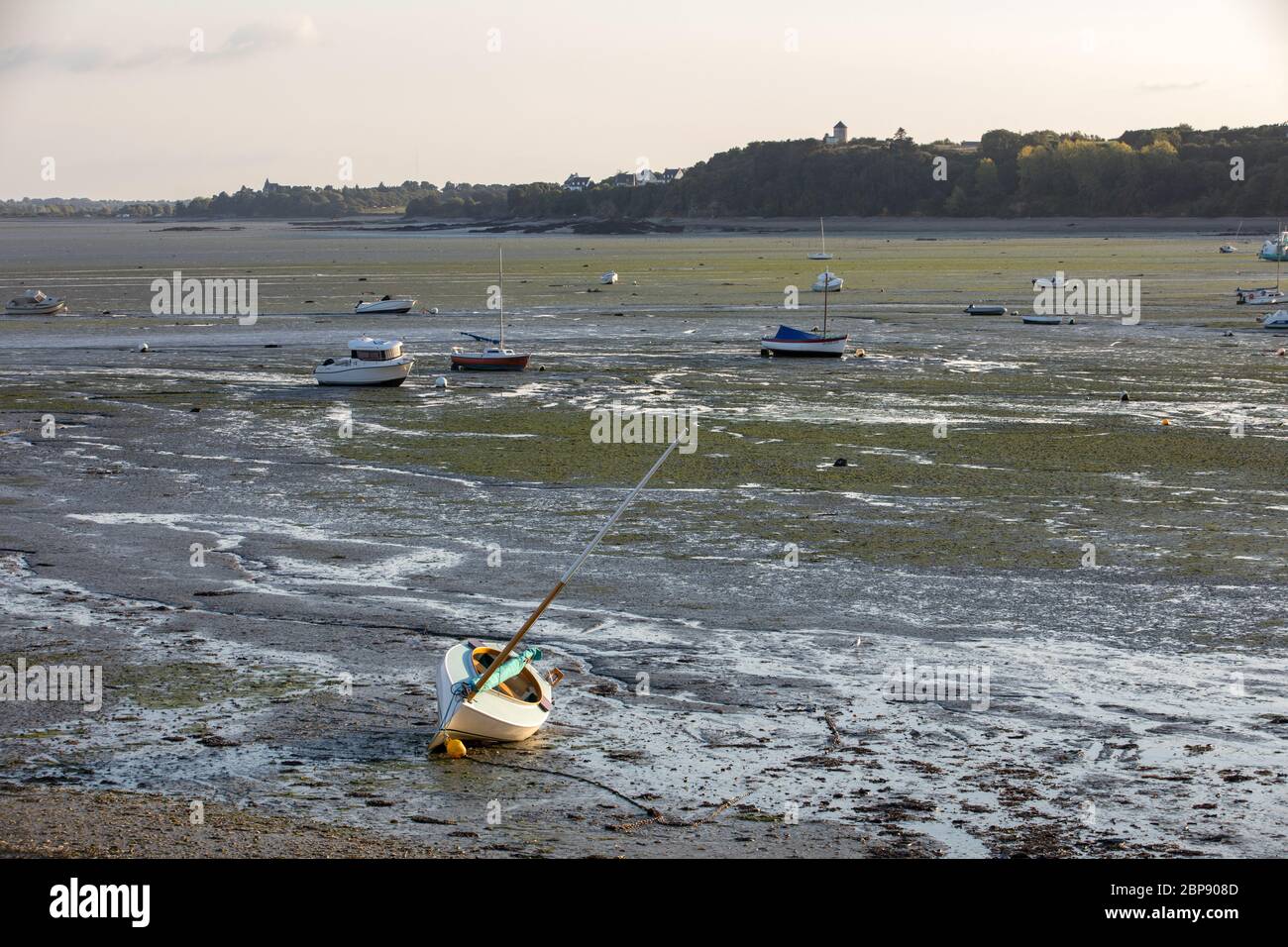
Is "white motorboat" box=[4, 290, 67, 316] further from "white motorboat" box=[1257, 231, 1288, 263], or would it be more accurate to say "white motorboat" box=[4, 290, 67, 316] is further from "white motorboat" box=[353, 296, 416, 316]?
"white motorboat" box=[1257, 231, 1288, 263]

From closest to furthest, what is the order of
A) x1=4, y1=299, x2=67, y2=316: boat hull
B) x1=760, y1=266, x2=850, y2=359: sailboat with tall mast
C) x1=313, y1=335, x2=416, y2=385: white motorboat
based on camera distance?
x1=313, y1=335, x2=416, y2=385: white motorboat → x1=760, y1=266, x2=850, y2=359: sailboat with tall mast → x1=4, y1=299, x2=67, y2=316: boat hull

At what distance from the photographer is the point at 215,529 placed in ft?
76.2

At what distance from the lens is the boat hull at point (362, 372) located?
41.6m

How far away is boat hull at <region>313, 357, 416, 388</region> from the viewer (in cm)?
4162

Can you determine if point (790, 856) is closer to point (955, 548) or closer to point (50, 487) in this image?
point (955, 548)

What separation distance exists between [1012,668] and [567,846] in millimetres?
6590

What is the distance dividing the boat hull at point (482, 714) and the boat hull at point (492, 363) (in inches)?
1241

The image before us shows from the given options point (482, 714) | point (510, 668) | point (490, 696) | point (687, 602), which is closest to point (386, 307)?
point (687, 602)

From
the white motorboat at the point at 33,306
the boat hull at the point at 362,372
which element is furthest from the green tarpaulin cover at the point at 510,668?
the white motorboat at the point at 33,306

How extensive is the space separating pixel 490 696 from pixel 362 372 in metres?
29.0

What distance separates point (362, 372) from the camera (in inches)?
1641

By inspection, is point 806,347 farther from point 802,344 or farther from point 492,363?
point 492,363

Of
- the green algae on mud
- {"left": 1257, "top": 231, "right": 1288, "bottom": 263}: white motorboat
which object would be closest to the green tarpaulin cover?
the green algae on mud
